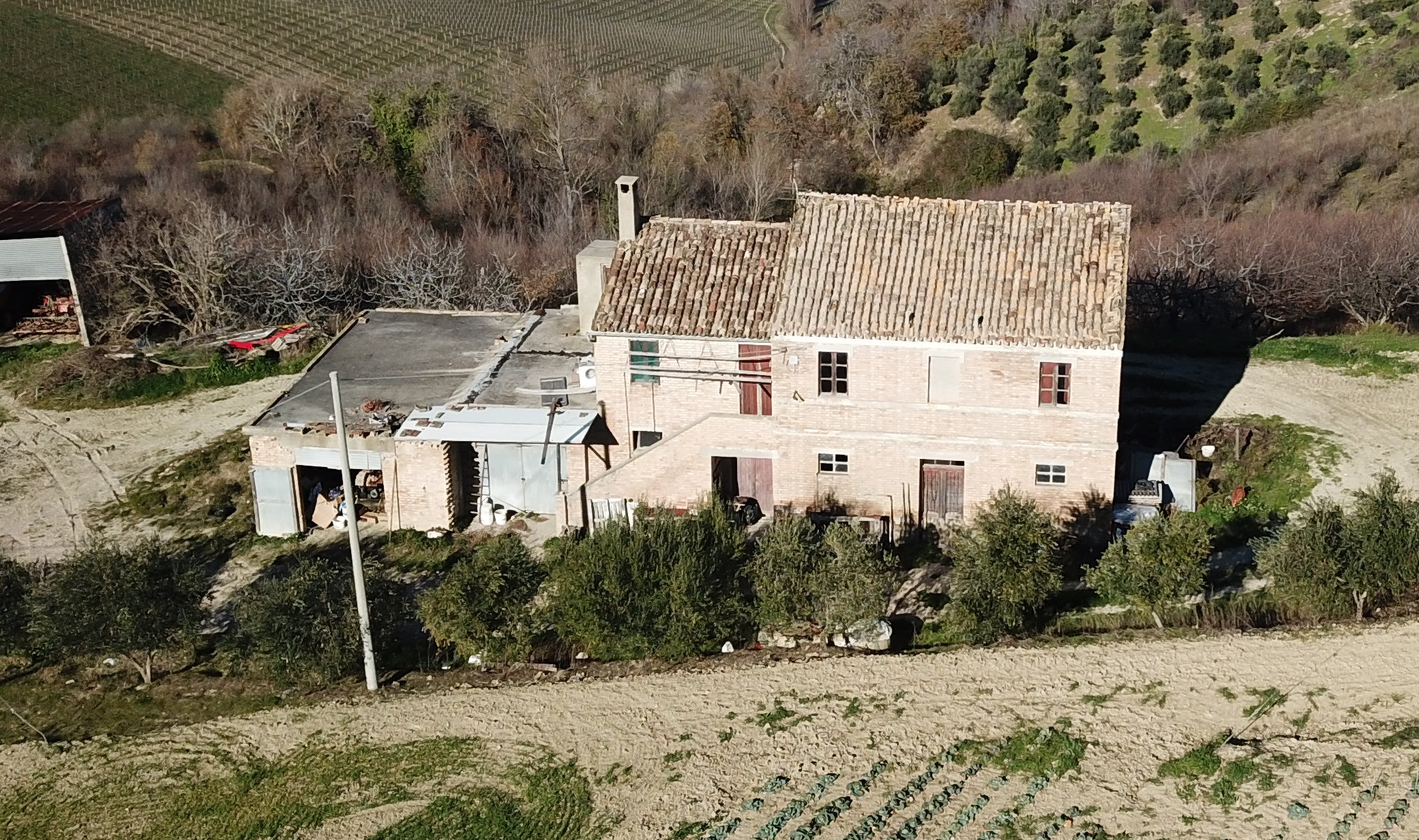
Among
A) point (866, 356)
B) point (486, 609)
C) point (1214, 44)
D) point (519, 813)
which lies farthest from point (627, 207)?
point (1214, 44)

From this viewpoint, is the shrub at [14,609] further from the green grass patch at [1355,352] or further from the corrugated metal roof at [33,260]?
the green grass patch at [1355,352]

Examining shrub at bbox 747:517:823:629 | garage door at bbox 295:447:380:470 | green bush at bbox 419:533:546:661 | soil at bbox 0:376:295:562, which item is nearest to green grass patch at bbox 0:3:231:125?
soil at bbox 0:376:295:562

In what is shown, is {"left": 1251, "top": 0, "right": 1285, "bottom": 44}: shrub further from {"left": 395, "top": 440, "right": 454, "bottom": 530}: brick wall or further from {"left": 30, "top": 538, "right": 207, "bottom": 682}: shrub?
{"left": 30, "top": 538, "right": 207, "bottom": 682}: shrub

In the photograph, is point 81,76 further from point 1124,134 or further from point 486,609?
point 486,609

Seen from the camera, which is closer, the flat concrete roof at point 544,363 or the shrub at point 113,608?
the shrub at point 113,608

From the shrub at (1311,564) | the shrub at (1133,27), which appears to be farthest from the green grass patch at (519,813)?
the shrub at (1133,27)
